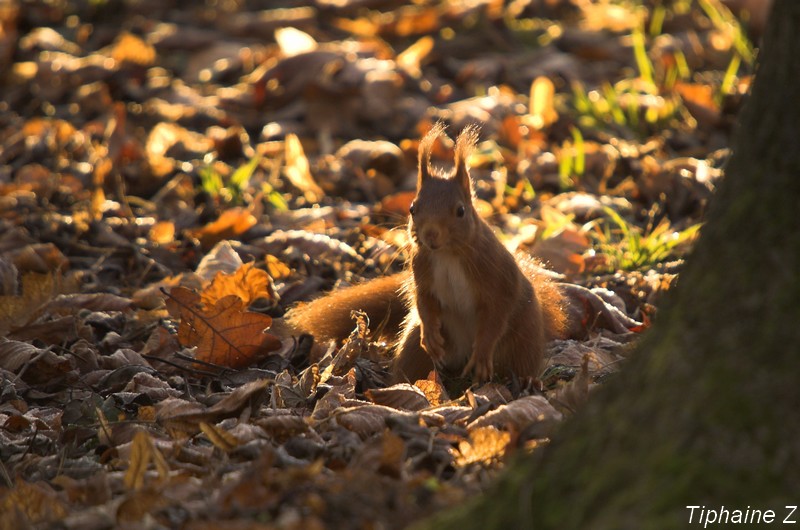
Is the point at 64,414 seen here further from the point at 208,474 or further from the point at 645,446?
the point at 645,446

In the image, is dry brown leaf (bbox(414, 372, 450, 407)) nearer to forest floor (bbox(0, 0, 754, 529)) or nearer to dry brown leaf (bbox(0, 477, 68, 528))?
forest floor (bbox(0, 0, 754, 529))

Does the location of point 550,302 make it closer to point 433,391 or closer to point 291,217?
point 433,391

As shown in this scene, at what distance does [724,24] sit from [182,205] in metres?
3.60

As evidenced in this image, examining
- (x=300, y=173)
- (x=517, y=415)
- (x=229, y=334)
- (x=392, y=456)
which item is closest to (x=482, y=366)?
(x=517, y=415)

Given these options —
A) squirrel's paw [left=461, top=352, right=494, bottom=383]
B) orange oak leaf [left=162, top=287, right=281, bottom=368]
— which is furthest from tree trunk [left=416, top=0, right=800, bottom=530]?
orange oak leaf [left=162, top=287, right=281, bottom=368]

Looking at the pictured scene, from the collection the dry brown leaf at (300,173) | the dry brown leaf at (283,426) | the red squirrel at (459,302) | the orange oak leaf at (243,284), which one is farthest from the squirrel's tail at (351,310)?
the dry brown leaf at (300,173)

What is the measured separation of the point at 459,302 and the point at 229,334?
28.1 inches

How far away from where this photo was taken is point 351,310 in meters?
3.47

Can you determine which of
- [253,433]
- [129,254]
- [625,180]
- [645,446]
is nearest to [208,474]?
[253,433]

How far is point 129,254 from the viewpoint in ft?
14.7

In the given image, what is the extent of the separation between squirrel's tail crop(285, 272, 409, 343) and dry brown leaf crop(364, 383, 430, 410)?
0.64 m

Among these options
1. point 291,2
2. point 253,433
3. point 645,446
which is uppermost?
point 645,446

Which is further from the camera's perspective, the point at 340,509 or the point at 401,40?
the point at 401,40

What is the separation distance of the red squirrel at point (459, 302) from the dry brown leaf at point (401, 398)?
0.39 meters
